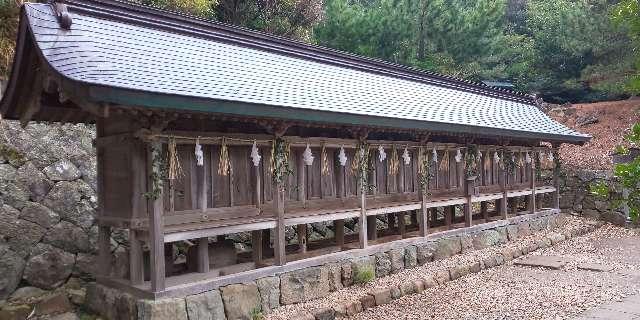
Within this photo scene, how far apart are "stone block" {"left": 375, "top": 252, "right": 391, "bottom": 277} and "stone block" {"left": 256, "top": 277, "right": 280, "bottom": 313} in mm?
2500

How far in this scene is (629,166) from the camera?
11.6 feet

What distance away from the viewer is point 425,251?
1059 cm

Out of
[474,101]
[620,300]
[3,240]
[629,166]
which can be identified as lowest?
[620,300]

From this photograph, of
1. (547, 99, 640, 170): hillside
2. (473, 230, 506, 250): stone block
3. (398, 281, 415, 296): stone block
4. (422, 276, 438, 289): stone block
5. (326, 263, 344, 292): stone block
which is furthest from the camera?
(547, 99, 640, 170): hillside

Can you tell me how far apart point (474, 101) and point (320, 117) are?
8709 millimetres

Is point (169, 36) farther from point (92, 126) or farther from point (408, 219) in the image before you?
point (408, 219)

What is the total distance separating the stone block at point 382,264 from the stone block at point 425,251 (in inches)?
40.1

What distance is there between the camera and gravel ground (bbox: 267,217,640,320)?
767 cm

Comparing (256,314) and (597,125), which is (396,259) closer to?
(256,314)

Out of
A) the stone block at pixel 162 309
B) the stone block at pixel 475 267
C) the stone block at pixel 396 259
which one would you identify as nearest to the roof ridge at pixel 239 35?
the stone block at pixel 162 309

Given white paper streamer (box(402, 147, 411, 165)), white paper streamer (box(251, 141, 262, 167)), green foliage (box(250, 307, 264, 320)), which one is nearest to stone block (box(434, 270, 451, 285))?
white paper streamer (box(402, 147, 411, 165))

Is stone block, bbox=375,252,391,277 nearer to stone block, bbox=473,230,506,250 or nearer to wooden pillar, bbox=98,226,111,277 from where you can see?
stone block, bbox=473,230,506,250

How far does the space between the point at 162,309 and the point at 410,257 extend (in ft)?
18.0

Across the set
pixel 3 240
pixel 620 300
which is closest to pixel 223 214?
pixel 3 240
